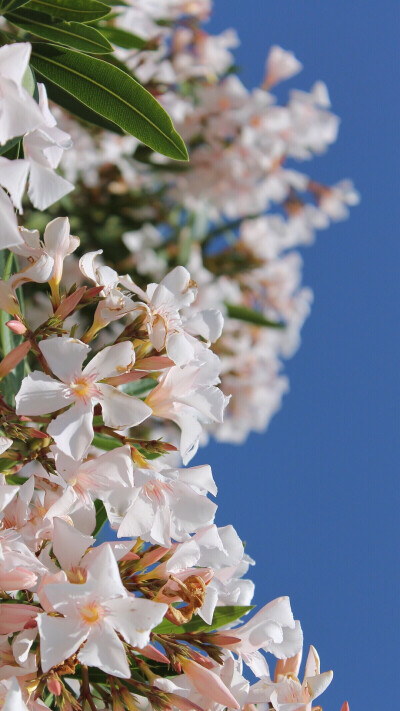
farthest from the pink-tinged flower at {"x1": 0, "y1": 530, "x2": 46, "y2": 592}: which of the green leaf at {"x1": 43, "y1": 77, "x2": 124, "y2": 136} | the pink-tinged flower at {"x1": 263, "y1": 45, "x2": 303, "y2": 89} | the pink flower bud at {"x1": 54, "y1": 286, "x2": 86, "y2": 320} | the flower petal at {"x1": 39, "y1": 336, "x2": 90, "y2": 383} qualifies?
the pink-tinged flower at {"x1": 263, "y1": 45, "x2": 303, "y2": 89}

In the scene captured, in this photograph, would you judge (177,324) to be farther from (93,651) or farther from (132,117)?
(93,651)

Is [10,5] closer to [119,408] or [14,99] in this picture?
[14,99]

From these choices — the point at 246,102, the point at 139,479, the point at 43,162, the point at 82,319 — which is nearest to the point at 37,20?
the point at 43,162

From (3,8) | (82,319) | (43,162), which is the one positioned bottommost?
(82,319)

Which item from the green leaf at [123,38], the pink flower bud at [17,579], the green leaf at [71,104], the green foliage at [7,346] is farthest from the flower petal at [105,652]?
the green leaf at [123,38]

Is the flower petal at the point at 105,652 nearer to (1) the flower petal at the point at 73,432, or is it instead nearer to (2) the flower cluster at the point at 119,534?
(2) the flower cluster at the point at 119,534

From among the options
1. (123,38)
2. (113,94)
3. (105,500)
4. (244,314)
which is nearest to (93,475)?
(105,500)
